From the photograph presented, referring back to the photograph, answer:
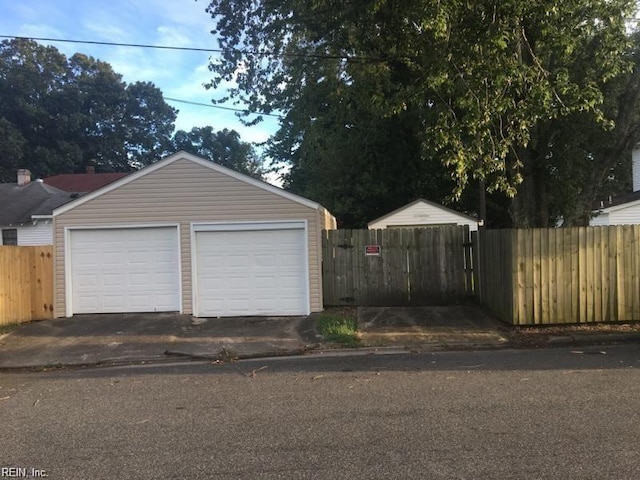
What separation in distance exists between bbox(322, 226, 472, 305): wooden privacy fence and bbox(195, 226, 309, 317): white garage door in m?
0.94

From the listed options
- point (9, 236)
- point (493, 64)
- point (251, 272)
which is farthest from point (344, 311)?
point (9, 236)

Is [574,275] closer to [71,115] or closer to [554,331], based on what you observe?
[554,331]

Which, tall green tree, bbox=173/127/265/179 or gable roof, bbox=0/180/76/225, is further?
tall green tree, bbox=173/127/265/179

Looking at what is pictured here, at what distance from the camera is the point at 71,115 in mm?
53531

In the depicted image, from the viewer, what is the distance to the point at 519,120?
9.58m

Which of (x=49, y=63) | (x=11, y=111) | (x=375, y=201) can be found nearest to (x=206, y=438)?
(x=375, y=201)

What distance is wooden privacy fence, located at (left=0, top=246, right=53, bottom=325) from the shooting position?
11.6 m

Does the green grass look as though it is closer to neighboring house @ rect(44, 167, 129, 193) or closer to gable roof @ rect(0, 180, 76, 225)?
gable roof @ rect(0, 180, 76, 225)

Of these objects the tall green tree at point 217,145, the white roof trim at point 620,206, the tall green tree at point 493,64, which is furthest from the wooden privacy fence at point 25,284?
the tall green tree at point 217,145

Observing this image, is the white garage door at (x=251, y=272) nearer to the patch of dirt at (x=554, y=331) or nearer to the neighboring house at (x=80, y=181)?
the patch of dirt at (x=554, y=331)

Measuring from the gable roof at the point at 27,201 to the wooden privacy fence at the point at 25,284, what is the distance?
1291cm

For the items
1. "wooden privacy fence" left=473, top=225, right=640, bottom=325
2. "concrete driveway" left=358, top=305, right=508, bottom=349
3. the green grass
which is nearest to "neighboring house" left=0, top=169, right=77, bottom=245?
the green grass

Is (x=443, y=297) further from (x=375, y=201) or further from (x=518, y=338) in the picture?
(x=375, y=201)

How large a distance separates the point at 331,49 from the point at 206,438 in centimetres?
1329
